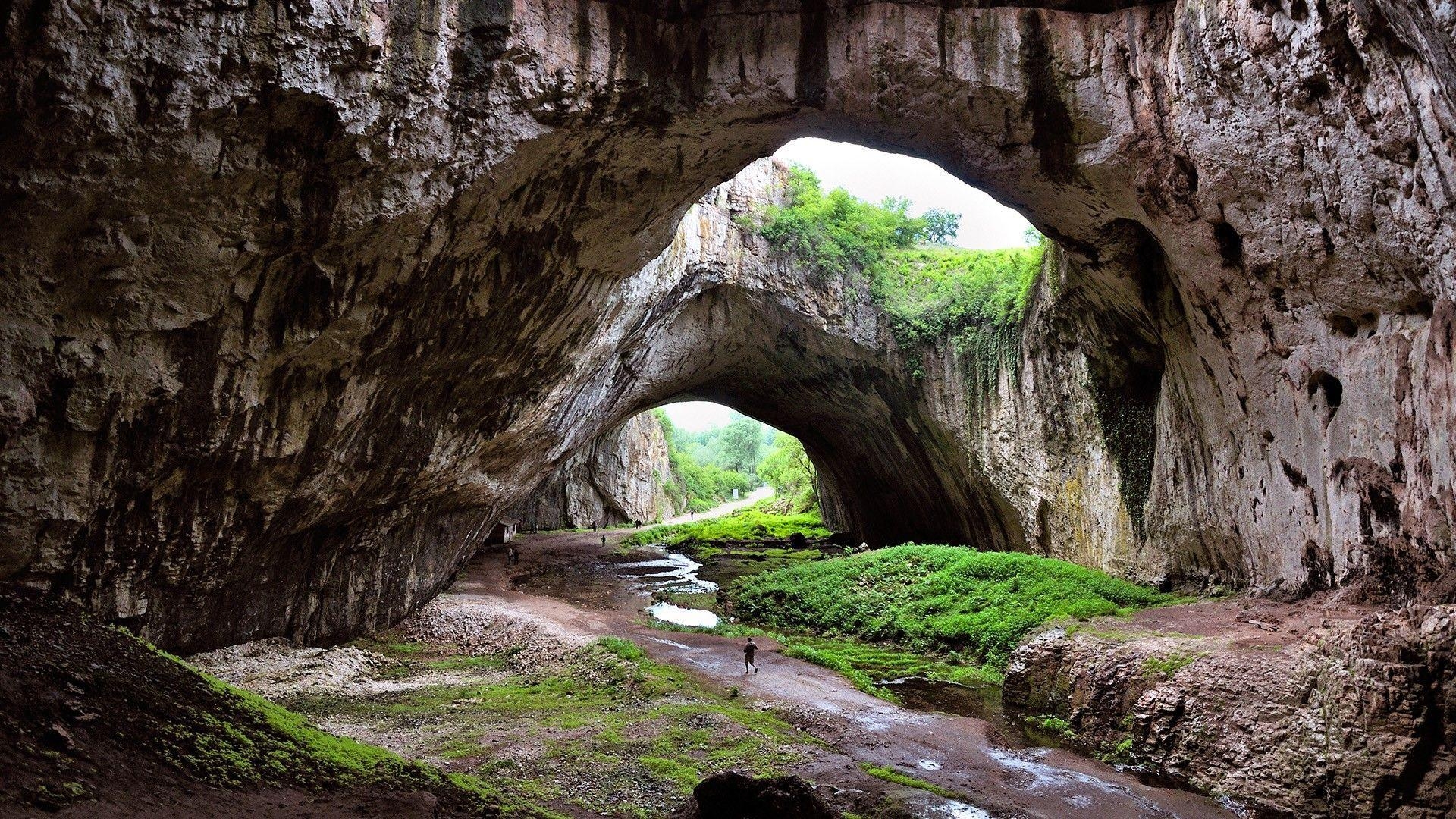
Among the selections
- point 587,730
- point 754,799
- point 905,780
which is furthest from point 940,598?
point 754,799

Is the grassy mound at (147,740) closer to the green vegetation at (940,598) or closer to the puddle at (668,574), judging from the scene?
the green vegetation at (940,598)

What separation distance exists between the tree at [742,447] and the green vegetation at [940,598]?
52.3 m

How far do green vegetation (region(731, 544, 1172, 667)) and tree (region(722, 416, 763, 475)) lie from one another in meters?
52.3

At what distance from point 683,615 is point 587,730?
9563 millimetres

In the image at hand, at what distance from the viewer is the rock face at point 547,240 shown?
6465 mm

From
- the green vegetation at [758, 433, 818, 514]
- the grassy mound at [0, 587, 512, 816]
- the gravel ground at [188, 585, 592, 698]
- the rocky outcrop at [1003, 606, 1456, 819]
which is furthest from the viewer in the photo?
the green vegetation at [758, 433, 818, 514]

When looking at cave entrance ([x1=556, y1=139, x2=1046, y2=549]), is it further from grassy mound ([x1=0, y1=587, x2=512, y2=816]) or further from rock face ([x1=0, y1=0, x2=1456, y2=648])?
grassy mound ([x1=0, y1=587, x2=512, y2=816])

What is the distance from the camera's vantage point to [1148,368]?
14.2 metres

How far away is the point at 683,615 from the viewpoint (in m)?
18.2

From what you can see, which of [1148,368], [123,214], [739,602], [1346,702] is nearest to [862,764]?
[1346,702]

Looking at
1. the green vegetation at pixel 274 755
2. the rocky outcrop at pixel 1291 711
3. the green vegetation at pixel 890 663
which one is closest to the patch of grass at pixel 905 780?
the rocky outcrop at pixel 1291 711

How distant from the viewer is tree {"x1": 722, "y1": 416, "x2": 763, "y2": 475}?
72188 millimetres

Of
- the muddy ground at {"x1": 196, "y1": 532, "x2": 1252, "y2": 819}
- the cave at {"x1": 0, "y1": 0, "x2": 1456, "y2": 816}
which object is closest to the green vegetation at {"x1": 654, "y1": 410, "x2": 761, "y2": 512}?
the muddy ground at {"x1": 196, "y1": 532, "x2": 1252, "y2": 819}

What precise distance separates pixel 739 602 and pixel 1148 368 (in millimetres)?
10242
